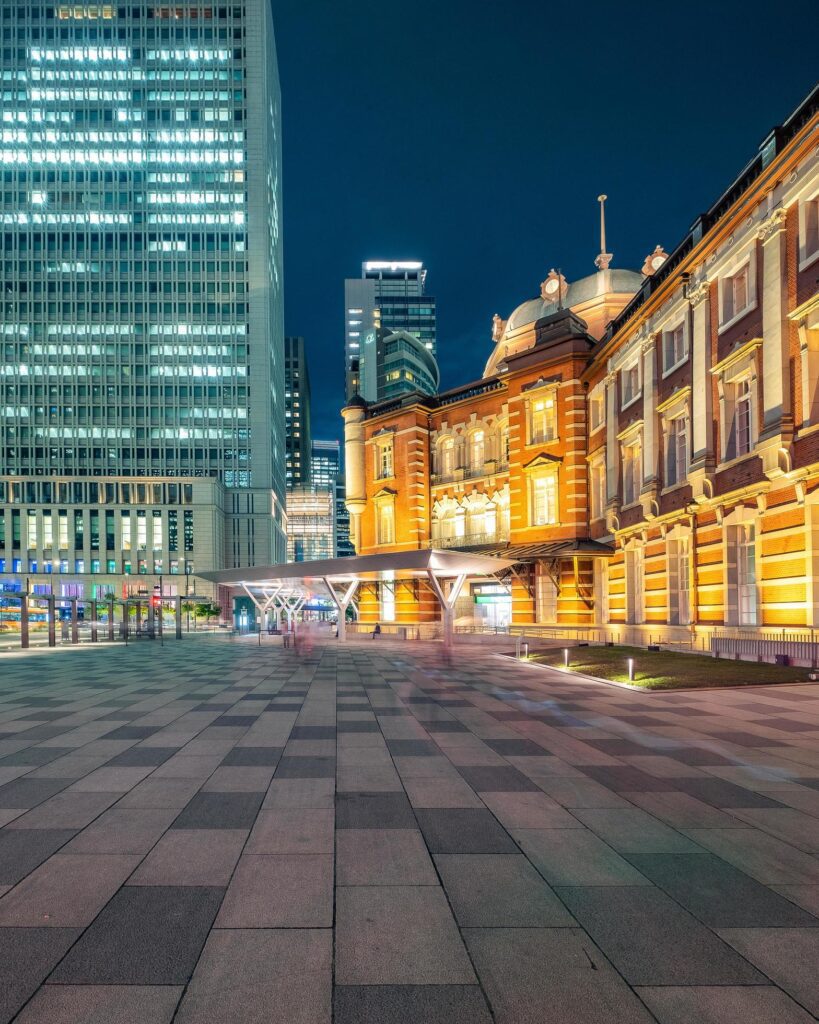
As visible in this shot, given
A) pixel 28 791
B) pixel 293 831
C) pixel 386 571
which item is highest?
pixel 386 571

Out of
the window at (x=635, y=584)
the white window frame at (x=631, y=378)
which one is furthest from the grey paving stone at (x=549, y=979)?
the white window frame at (x=631, y=378)

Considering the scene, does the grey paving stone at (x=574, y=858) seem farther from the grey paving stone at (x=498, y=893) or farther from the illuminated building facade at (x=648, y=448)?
the illuminated building facade at (x=648, y=448)

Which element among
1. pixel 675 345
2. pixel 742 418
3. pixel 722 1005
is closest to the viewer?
pixel 722 1005

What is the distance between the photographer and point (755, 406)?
21.2 metres

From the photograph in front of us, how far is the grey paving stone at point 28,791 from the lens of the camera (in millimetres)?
7547

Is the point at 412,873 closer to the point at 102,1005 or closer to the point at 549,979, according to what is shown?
the point at 549,979

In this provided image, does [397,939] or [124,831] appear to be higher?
[397,939]

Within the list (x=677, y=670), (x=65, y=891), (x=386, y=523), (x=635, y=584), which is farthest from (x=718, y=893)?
(x=386, y=523)

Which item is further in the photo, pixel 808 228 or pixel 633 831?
pixel 808 228

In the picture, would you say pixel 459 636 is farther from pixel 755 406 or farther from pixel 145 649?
pixel 755 406

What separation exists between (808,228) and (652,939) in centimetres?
2163

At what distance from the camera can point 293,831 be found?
657 centimetres

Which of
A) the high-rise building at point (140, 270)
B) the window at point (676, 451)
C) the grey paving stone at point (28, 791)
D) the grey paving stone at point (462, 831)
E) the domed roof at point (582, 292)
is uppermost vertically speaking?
the high-rise building at point (140, 270)

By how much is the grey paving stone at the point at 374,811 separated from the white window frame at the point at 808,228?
2004 centimetres
